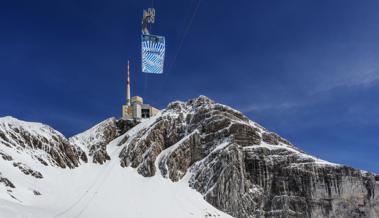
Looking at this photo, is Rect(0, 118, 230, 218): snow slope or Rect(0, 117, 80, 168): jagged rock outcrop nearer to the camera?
Rect(0, 118, 230, 218): snow slope

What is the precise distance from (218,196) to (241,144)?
59.2 feet

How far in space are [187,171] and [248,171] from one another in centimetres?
1457

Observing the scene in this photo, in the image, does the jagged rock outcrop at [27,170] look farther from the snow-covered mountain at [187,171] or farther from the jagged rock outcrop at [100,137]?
the jagged rock outcrop at [100,137]

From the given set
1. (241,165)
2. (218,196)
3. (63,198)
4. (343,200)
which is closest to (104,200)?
(63,198)

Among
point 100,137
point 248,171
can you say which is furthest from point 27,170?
point 248,171

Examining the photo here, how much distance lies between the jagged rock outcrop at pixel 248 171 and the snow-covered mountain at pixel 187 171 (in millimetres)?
230

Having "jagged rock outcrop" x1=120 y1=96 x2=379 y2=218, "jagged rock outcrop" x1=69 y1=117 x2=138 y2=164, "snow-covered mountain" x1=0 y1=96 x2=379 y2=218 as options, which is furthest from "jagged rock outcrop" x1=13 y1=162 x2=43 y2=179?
"jagged rock outcrop" x1=120 y1=96 x2=379 y2=218

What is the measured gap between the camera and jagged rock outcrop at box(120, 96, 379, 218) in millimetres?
117812

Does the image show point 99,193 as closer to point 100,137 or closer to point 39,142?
point 39,142

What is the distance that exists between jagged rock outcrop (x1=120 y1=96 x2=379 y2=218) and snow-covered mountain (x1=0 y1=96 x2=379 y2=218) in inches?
9.0

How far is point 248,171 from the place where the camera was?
409ft

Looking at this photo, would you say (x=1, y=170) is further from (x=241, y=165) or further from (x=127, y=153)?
(x=241, y=165)

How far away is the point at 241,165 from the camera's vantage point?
123 meters

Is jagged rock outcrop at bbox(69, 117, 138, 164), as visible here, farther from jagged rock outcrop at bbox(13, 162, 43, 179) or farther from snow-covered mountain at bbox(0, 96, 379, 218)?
jagged rock outcrop at bbox(13, 162, 43, 179)
